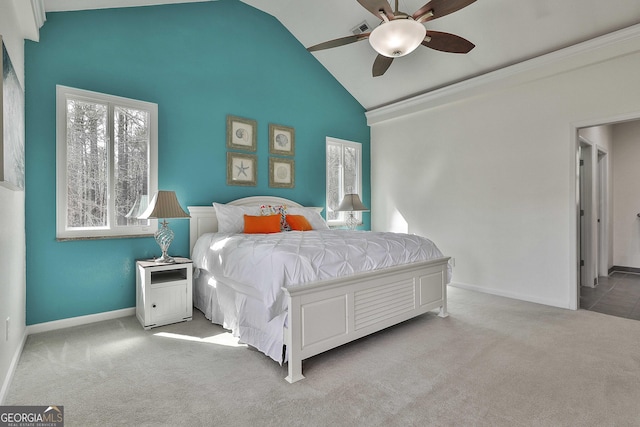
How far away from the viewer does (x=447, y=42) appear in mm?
2803

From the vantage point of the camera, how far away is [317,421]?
5.57 feet

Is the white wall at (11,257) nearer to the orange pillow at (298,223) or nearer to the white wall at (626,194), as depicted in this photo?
the orange pillow at (298,223)

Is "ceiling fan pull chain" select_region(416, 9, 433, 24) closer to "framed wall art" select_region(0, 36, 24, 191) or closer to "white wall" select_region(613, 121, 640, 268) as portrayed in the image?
"framed wall art" select_region(0, 36, 24, 191)

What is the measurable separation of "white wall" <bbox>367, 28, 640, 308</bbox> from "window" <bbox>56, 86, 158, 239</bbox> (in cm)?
383

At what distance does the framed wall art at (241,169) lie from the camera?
4.23 metres

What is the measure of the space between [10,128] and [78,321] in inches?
77.6

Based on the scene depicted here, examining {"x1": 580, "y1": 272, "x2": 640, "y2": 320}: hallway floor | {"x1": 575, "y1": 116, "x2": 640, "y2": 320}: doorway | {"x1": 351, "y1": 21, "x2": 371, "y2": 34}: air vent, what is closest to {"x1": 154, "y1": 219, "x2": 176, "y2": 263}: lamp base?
{"x1": 351, "y1": 21, "x2": 371, "y2": 34}: air vent

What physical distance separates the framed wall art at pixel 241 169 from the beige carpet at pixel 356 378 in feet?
6.42

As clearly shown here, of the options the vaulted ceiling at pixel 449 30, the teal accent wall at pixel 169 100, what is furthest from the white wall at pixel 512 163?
the teal accent wall at pixel 169 100

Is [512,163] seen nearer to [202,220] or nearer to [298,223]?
[298,223]

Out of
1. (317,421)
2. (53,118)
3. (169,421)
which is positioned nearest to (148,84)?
(53,118)

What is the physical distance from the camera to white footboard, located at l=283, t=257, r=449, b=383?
7.06ft

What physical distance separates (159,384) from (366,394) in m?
1.30

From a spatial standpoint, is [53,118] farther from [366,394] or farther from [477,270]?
[477,270]
